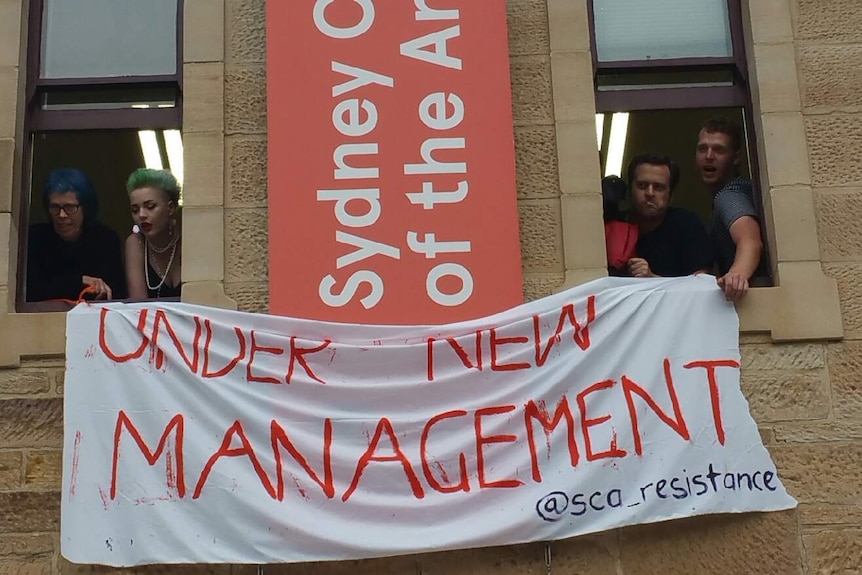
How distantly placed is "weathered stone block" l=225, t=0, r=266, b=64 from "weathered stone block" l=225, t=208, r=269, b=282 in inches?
30.6

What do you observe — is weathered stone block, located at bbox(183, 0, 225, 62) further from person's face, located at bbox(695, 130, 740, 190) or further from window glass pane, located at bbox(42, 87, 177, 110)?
person's face, located at bbox(695, 130, 740, 190)

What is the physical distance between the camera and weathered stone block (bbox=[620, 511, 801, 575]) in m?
5.04

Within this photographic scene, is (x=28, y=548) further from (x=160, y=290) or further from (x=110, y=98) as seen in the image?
(x=110, y=98)

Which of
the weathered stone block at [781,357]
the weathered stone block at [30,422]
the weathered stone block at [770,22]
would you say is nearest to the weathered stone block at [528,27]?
the weathered stone block at [770,22]

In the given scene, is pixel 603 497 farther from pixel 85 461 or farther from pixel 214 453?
pixel 85 461

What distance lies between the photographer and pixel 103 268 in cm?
586

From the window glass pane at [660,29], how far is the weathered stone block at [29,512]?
10.7 feet

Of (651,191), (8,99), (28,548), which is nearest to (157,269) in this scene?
(8,99)

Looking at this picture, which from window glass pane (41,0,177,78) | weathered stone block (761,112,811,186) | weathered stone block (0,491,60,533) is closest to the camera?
weathered stone block (0,491,60,533)

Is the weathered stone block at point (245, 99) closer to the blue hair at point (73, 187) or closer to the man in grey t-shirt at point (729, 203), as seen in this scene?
the blue hair at point (73, 187)

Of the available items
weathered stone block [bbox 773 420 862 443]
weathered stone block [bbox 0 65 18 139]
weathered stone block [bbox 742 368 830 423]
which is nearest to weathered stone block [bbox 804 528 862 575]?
weathered stone block [bbox 773 420 862 443]

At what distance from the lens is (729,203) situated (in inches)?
225

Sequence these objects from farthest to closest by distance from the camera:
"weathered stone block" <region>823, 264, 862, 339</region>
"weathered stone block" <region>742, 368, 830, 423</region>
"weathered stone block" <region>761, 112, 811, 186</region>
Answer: "weathered stone block" <region>761, 112, 811, 186</region> → "weathered stone block" <region>823, 264, 862, 339</region> → "weathered stone block" <region>742, 368, 830, 423</region>

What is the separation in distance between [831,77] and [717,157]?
2.07 feet
